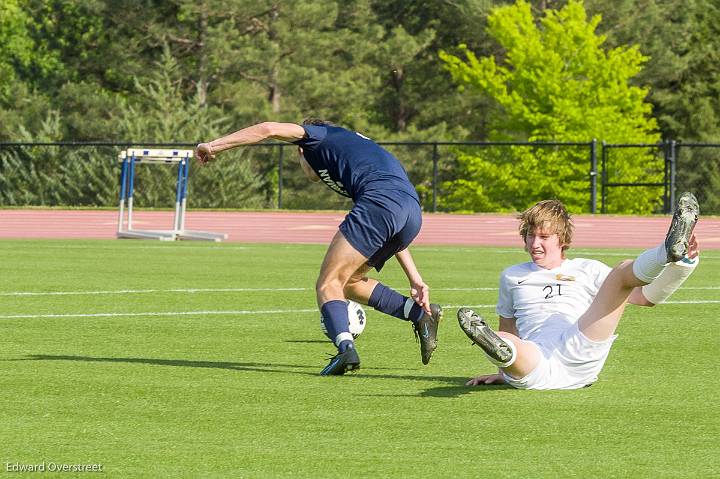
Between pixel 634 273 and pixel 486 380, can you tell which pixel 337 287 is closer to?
pixel 486 380

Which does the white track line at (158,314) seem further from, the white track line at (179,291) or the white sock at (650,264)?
the white sock at (650,264)

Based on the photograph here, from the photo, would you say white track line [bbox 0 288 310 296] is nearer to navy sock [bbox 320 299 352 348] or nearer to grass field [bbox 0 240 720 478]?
grass field [bbox 0 240 720 478]

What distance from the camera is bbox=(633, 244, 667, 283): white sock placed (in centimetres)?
736

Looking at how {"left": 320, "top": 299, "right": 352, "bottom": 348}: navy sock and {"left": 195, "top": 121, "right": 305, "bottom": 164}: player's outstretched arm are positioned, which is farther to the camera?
{"left": 320, "top": 299, "right": 352, "bottom": 348}: navy sock

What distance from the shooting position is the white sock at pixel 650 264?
7355mm

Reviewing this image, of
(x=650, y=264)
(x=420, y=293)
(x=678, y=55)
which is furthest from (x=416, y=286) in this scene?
(x=678, y=55)

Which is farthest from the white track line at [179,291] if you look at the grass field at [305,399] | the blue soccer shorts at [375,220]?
the blue soccer shorts at [375,220]

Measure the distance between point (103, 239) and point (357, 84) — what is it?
39322 mm

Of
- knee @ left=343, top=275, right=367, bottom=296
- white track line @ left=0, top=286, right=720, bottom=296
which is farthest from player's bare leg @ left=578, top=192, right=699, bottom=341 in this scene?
white track line @ left=0, top=286, right=720, bottom=296

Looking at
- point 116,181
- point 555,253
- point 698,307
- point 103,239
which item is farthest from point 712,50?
point 555,253

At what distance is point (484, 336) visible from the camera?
24.2 feet

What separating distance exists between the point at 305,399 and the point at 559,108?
47.8m

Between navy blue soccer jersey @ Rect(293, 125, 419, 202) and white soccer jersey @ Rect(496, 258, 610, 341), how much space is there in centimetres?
100

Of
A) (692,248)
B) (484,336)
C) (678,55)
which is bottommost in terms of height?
(484,336)
